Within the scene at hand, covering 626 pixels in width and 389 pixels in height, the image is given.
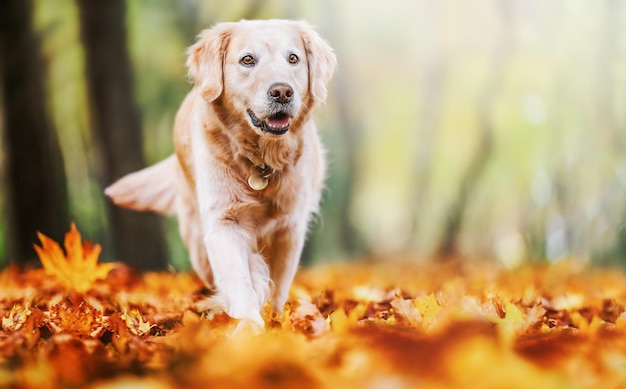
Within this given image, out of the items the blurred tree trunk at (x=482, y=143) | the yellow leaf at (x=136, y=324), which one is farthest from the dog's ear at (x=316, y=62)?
the blurred tree trunk at (x=482, y=143)

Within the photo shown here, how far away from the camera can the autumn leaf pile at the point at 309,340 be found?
208 centimetres

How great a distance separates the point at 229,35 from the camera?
3.47 m

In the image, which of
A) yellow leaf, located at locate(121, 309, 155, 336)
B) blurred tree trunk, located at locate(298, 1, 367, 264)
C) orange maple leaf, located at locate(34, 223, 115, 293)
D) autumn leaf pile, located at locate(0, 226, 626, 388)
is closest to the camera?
autumn leaf pile, located at locate(0, 226, 626, 388)

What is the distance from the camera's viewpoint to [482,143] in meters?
6.33

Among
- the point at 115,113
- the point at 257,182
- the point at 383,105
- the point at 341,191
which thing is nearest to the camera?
the point at 257,182

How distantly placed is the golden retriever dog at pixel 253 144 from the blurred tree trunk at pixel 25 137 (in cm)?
249

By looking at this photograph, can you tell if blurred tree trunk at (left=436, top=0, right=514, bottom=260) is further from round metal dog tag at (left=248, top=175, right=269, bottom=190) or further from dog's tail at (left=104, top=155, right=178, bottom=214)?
round metal dog tag at (left=248, top=175, right=269, bottom=190)

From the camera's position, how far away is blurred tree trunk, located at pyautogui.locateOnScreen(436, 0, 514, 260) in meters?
5.77

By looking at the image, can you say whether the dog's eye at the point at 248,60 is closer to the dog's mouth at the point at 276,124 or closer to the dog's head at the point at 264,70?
the dog's head at the point at 264,70

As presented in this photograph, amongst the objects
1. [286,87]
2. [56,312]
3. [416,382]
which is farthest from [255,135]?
[416,382]

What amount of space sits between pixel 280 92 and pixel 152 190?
5.64ft

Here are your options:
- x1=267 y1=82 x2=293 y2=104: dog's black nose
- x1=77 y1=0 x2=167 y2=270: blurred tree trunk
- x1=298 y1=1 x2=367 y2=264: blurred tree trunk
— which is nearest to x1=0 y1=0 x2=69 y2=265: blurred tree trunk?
x1=77 y1=0 x2=167 y2=270: blurred tree trunk

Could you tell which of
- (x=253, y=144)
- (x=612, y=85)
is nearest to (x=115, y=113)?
(x=253, y=144)

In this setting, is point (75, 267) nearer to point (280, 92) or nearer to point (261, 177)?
point (261, 177)
